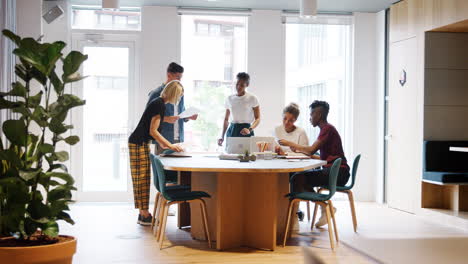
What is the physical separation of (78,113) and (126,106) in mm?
691

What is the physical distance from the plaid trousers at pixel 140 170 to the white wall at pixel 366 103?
12.8 feet

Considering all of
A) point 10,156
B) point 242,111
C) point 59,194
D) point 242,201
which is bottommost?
point 242,201

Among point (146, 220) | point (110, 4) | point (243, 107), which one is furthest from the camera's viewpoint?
point (243, 107)

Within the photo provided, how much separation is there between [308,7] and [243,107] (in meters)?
1.45

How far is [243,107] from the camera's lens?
745 centimetres

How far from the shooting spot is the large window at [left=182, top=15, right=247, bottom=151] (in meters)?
8.98

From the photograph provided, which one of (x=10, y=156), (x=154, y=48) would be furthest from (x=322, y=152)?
(x=154, y=48)

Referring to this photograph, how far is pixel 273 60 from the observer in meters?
9.02

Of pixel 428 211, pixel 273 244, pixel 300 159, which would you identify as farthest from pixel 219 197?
pixel 428 211

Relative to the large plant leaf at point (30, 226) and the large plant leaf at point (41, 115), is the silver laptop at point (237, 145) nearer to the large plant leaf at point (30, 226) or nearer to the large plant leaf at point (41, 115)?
the large plant leaf at point (41, 115)

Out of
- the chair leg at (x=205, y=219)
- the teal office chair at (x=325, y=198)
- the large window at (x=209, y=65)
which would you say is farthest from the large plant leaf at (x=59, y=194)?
the large window at (x=209, y=65)

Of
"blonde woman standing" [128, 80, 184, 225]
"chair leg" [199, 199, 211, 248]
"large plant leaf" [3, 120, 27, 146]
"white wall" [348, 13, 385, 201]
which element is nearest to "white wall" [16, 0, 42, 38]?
"blonde woman standing" [128, 80, 184, 225]

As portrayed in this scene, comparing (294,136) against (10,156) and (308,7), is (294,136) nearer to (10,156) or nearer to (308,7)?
(308,7)

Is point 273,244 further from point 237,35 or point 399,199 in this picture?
point 237,35
